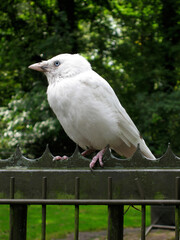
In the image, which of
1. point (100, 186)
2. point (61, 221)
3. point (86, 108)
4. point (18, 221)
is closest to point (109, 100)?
point (86, 108)

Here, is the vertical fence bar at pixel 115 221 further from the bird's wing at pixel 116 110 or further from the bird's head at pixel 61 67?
the bird's head at pixel 61 67

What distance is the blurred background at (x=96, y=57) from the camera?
972 centimetres

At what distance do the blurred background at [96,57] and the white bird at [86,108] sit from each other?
5.93m

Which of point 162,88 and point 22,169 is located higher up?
point 22,169

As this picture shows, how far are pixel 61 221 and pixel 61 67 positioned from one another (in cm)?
621

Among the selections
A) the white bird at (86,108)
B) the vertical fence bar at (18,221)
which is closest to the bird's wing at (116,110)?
the white bird at (86,108)

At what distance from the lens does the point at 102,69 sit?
998 centimetres

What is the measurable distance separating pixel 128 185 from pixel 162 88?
9.14m

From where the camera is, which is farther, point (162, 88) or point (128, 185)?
point (162, 88)

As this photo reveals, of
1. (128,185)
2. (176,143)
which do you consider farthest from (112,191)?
(176,143)

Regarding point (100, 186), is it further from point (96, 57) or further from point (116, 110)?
point (96, 57)

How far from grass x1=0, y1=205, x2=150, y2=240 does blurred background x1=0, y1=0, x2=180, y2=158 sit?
1.80 meters

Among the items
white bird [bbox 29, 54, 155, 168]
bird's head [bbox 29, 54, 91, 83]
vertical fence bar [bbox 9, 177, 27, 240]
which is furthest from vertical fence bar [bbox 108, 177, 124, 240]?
bird's head [bbox 29, 54, 91, 83]

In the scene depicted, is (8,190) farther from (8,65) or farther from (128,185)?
(8,65)
